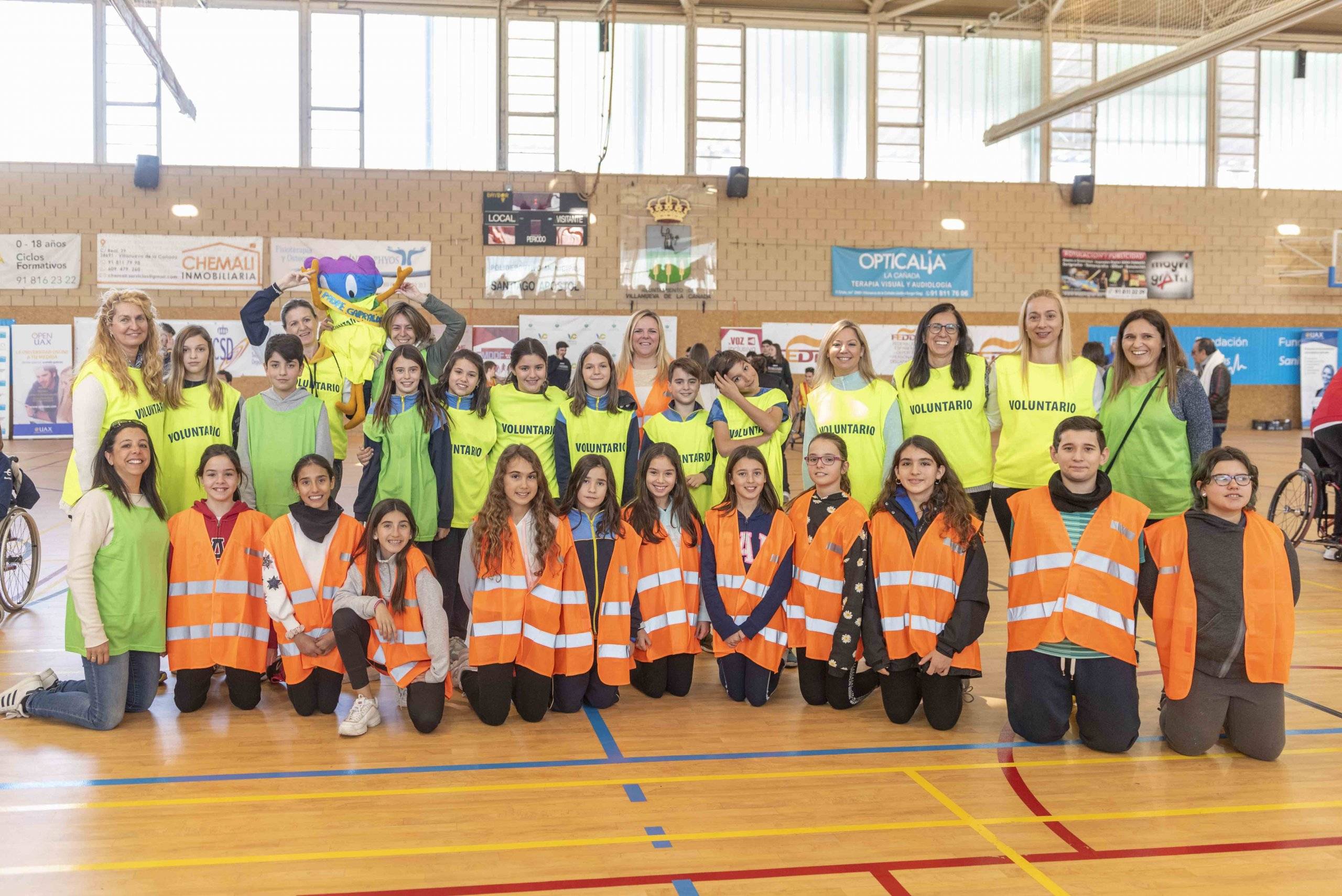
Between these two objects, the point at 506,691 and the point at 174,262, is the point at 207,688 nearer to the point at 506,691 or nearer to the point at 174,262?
the point at 506,691

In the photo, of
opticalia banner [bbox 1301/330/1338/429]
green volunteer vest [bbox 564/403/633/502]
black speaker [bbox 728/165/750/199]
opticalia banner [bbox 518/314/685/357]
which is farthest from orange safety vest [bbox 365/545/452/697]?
opticalia banner [bbox 1301/330/1338/429]

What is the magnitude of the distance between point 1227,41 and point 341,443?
10745 mm

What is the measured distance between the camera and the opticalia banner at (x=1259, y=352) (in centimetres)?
1554

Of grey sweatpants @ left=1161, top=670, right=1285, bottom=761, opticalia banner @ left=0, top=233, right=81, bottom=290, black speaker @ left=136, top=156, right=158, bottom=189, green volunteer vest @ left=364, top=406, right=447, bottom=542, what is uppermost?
black speaker @ left=136, top=156, right=158, bottom=189

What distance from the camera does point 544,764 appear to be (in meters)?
3.23

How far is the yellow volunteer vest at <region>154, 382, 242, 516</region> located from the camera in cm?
406

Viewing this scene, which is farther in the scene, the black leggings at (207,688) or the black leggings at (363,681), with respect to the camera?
the black leggings at (207,688)

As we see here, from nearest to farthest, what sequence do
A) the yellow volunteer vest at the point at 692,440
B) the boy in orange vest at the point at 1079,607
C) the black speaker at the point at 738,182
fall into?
the boy in orange vest at the point at 1079,607 → the yellow volunteer vest at the point at 692,440 → the black speaker at the point at 738,182

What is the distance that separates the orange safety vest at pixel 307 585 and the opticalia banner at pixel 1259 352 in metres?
14.0

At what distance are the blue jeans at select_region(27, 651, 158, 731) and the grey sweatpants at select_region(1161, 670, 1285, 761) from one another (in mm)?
3537

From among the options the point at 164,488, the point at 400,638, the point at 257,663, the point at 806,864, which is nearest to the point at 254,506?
the point at 164,488

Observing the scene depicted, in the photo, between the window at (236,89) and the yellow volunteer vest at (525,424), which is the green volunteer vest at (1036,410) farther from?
the window at (236,89)

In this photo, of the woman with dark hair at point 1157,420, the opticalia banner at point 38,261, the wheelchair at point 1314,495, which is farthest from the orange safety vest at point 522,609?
the opticalia banner at point 38,261

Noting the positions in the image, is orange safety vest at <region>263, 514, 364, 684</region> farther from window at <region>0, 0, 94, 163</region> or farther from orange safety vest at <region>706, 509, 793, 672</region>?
window at <region>0, 0, 94, 163</region>
